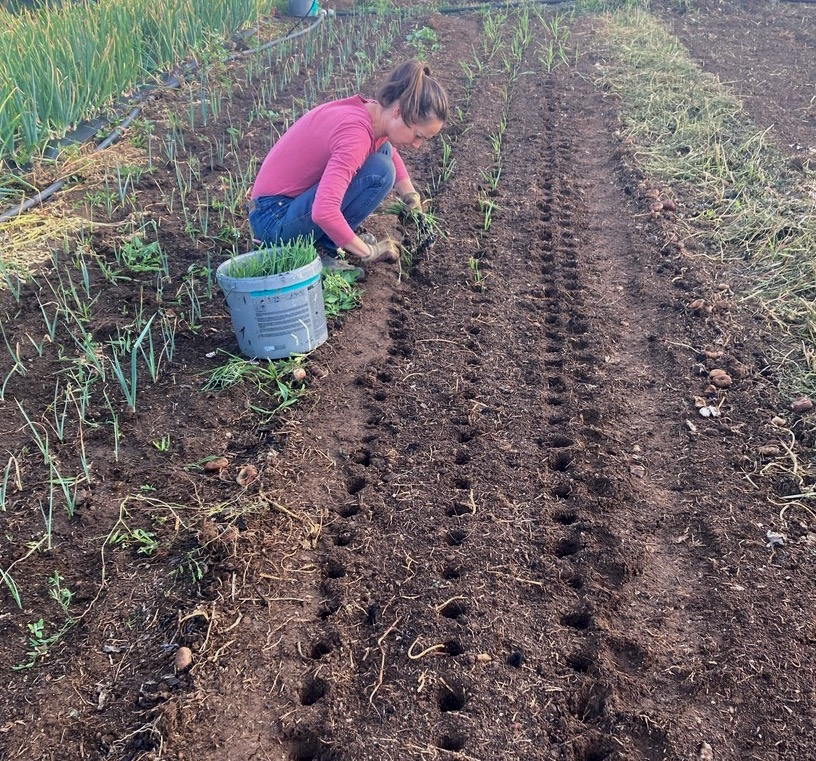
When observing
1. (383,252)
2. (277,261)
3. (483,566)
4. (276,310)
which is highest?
(277,261)

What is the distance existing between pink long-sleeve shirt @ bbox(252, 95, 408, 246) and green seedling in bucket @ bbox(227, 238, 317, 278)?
0.56 feet

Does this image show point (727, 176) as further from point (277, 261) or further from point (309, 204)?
point (277, 261)

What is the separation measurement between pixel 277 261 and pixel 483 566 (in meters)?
1.44

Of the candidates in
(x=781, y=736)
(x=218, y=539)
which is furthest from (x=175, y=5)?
(x=781, y=736)

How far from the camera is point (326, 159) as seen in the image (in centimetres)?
300

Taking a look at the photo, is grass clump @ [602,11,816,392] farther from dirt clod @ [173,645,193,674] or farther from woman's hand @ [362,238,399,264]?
dirt clod @ [173,645,193,674]

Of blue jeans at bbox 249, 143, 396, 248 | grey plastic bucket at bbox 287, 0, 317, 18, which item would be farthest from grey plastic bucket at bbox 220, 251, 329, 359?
grey plastic bucket at bbox 287, 0, 317, 18

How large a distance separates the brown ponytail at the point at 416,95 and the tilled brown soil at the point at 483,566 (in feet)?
2.66

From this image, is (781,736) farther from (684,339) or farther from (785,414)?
(684,339)

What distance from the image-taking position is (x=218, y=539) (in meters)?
2.04

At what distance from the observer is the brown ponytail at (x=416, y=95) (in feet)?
8.99

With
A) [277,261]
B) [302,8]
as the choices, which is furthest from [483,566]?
[302,8]

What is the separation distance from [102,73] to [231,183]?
50.1 inches

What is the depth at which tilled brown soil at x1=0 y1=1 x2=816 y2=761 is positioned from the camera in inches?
64.9
